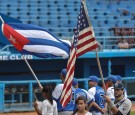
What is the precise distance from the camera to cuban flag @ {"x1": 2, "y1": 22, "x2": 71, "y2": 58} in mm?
9664

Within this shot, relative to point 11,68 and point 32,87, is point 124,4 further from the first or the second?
point 32,87

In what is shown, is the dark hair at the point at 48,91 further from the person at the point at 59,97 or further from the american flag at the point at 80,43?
the person at the point at 59,97

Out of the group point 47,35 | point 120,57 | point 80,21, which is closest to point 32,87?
point 120,57

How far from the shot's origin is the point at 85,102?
752 centimetres

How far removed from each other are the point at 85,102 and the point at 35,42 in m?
2.63

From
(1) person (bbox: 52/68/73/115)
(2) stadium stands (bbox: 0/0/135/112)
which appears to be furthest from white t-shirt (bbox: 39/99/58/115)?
(2) stadium stands (bbox: 0/0/135/112)

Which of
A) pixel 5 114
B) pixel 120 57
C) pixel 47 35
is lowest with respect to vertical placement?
pixel 5 114

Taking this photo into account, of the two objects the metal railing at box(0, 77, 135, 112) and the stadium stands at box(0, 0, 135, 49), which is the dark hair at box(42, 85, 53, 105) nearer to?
the metal railing at box(0, 77, 135, 112)

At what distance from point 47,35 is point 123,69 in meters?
16.0

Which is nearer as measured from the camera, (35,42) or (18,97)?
(35,42)

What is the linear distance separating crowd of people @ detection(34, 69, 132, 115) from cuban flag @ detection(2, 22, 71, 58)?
61 cm

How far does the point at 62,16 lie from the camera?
91.3 ft

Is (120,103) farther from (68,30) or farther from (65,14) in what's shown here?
(65,14)

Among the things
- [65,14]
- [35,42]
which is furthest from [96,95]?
[65,14]
